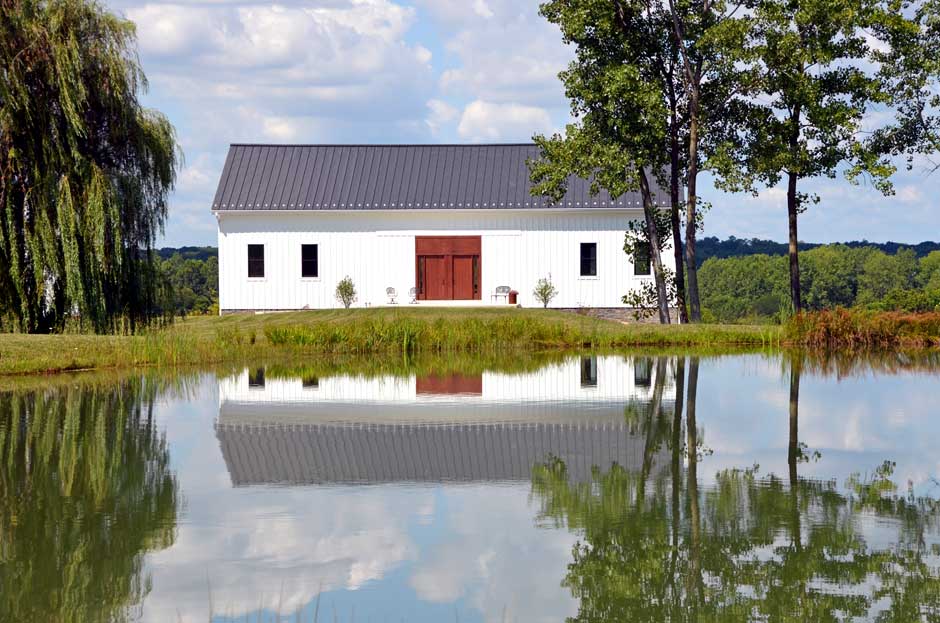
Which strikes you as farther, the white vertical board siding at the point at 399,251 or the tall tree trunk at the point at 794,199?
the white vertical board siding at the point at 399,251

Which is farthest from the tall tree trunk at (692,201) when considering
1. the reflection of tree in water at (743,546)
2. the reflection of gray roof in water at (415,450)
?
the reflection of tree in water at (743,546)

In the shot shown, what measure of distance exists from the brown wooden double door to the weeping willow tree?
1534cm

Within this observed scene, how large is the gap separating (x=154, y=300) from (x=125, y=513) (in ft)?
59.4

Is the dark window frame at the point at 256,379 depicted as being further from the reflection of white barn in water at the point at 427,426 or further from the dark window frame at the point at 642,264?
the dark window frame at the point at 642,264

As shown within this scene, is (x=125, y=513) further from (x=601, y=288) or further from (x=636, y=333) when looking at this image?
(x=601, y=288)

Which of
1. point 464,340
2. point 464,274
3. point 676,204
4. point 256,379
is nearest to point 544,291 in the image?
point 464,274

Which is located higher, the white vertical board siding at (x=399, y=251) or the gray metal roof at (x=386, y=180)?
the gray metal roof at (x=386, y=180)

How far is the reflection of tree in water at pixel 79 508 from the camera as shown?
702 centimetres

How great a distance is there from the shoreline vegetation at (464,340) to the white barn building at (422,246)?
1191cm

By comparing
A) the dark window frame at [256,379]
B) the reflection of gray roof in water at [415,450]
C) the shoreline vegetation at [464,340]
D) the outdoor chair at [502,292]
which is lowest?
the reflection of gray roof in water at [415,450]

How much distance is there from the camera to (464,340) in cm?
2530

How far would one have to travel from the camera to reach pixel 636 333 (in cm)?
2638

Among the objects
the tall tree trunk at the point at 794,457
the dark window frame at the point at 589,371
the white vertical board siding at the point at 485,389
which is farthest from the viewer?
the dark window frame at the point at 589,371

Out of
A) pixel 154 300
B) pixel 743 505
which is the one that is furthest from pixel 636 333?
pixel 743 505
